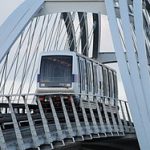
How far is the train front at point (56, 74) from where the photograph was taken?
29938 millimetres

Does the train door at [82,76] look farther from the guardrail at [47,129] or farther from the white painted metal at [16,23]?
the white painted metal at [16,23]

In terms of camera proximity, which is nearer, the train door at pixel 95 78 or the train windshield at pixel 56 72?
the train windshield at pixel 56 72

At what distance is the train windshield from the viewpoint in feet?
98.3

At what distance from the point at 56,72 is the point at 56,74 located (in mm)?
104

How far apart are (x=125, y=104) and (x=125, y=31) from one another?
14.9 feet

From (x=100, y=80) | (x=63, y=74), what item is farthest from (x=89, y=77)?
(x=100, y=80)

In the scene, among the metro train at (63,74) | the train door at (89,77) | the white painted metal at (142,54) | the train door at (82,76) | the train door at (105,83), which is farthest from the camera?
the train door at (105,83)

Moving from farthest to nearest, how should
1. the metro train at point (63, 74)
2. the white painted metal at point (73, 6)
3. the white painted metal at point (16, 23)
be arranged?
the white painted metal at point (73, 6) < the metro train at point (63, 74) < the white painted metal at point (16, 23)

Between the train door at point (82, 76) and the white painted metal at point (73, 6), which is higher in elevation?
the white painted metal at point (73, 6)

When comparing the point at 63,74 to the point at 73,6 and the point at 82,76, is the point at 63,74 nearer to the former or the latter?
the point at 82,76

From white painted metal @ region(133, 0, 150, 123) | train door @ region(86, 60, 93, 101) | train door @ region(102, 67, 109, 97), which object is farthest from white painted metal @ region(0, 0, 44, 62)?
train door @ region(102, 67, 109, 97)

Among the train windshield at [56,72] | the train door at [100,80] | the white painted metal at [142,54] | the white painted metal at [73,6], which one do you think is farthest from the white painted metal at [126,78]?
the train door at [100,80]

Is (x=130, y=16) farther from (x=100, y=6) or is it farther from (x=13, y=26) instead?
(x=13, y=26)

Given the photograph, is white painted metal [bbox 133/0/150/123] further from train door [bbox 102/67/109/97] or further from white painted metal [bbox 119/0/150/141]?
train door [bbox 102/67/109/97]
